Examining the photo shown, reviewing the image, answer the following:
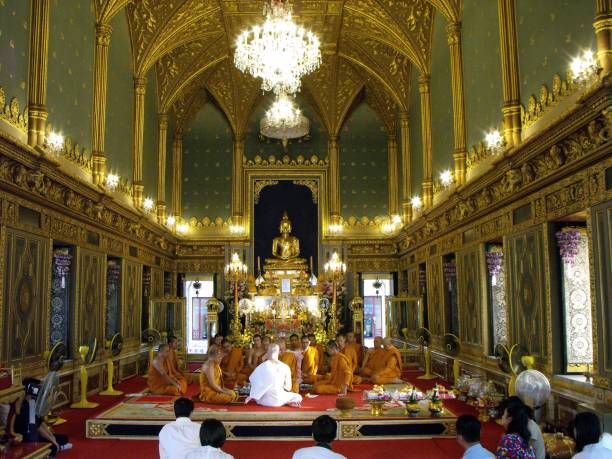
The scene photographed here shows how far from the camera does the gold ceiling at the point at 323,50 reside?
1473cm

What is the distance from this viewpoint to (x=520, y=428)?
16.0 ft

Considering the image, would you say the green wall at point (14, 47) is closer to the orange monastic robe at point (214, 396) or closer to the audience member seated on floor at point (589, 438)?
the orange monastic robe at point (214, 396)

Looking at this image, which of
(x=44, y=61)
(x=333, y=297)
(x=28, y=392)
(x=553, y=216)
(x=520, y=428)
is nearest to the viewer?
(x=520, y=428)

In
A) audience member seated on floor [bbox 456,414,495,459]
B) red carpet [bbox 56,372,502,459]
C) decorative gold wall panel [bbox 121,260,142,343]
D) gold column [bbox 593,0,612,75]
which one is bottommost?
red carpet [bbox 56,372,502,459]

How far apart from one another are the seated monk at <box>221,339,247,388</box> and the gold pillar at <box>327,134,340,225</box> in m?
7.91

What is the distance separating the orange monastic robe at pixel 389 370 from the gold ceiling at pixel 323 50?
22.7 ft

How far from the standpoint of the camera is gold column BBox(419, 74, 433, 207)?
15.2m

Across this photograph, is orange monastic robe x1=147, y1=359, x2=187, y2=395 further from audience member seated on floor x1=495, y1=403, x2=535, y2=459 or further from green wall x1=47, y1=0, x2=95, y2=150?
audience member seated on floor x1=495, y1=403, x2=535, y2=459

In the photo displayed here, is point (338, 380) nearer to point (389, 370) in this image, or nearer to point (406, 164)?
point (389, 370)

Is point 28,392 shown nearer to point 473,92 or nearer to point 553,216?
point 553,216

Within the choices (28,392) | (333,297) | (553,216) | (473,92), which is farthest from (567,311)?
(333,297)

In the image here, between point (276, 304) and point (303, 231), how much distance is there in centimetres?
329

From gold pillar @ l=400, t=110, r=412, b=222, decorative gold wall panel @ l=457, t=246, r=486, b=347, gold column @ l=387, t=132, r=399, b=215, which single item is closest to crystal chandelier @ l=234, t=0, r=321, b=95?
decorative gold wall panel @ l=457, t=246, r=486, b=347

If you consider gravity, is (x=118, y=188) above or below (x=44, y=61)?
below
